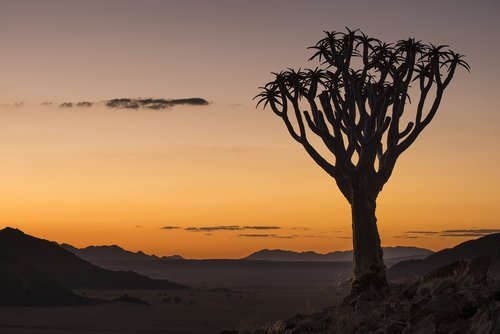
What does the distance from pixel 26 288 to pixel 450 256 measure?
4024 centimetres

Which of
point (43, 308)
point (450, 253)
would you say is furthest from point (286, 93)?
point (450, 253)

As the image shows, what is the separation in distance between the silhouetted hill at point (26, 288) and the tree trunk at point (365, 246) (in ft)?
130

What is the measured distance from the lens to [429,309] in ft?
46.3

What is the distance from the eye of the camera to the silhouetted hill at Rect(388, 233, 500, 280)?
68000 mm

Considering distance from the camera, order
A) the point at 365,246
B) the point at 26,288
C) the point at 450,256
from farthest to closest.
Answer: the point at 450,256 < the point at 26,288 < the point at 365,246

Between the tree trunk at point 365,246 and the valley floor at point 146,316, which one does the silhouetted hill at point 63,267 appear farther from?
the tree trunk at point 365,246

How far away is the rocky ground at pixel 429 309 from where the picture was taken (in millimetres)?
13156

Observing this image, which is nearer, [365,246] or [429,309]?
[429,309]

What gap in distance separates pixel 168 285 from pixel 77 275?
11.3 m

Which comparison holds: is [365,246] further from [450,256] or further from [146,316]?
[450,256]

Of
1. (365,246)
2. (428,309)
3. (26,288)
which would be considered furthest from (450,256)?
(428,309)

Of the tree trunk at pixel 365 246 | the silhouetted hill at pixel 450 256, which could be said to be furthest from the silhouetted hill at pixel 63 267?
the tree trunk at pixel 365 246

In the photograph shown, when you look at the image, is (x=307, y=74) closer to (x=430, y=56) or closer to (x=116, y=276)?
(x=430, y=56)

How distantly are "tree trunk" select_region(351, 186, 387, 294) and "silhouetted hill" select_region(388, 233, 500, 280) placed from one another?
134 feet
